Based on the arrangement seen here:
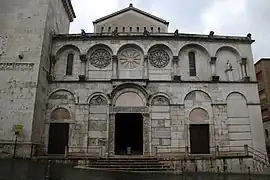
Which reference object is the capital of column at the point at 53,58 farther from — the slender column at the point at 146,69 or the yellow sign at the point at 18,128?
the slender column at the point at 146,69

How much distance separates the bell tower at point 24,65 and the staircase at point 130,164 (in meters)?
5.45

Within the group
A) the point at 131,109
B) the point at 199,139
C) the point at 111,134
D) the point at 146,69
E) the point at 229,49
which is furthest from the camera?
the point at 229,49

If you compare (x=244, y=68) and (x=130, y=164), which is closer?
(x=130, y=164)

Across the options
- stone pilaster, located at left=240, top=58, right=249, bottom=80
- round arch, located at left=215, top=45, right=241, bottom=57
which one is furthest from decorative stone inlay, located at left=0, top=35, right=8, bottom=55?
stone pilaster, located at left=240, top=58, right=249, bottom=80

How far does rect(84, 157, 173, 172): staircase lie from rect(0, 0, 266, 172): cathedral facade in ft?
7.39

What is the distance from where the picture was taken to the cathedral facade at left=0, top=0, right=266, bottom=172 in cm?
1864

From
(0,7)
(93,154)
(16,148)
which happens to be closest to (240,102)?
(93,154)

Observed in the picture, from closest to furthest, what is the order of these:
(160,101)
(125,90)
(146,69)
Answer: (160,101) → (125,90) → (146,69)

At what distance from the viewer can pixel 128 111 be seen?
1955 centimetres

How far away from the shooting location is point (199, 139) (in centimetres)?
1922

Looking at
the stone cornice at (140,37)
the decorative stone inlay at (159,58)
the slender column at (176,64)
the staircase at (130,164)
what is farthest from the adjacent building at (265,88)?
the staircase at (130,164)

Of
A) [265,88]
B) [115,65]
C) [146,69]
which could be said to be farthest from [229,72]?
[265,88]

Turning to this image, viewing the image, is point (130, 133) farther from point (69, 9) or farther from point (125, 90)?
point (69, 9)

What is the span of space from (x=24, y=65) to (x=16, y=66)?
635mm
